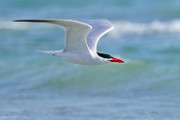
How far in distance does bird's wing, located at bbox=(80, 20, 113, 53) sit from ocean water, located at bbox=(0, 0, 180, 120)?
905mm

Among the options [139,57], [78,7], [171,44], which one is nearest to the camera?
[139,57]

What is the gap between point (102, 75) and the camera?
35.7ft

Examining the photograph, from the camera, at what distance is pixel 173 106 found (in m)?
→ 8.85

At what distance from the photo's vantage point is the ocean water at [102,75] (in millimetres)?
8836

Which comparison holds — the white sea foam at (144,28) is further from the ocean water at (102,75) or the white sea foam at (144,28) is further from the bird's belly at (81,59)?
the bird's belly at (81,59)

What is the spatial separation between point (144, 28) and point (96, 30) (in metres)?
7.99

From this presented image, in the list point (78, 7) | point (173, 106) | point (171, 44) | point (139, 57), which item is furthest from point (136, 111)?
point (78, 7)

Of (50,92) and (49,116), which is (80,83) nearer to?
A: (50,92)

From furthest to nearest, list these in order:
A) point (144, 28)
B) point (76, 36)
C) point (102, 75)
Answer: point (144, 28) < point (102, 75) < point (76, 36)

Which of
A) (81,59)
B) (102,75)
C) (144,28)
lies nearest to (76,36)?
(81,59)

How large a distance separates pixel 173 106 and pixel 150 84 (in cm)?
136

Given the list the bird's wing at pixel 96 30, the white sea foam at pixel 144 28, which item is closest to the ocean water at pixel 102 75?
the white sea foam at pixel 144 28

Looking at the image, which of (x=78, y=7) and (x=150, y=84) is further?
(x=78, y=7)

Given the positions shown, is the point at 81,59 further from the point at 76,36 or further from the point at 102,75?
the point at 102,75
